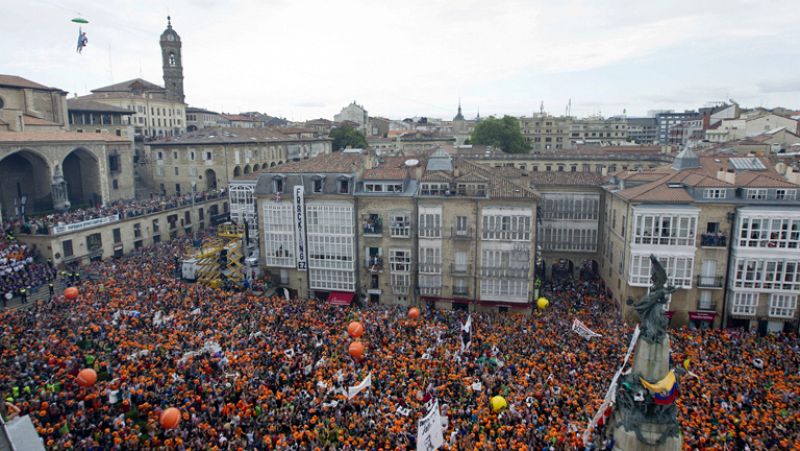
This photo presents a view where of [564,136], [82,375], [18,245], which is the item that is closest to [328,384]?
[82,375]

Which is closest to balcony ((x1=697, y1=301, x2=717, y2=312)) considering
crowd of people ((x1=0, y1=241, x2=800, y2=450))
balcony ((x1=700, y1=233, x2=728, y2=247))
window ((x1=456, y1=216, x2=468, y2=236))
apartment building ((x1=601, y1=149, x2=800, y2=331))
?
apartment building ((x1=601, y1=149, x2=800, y2=331))

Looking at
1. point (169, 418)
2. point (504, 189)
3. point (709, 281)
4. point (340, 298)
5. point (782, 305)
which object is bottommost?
point (340, 298)

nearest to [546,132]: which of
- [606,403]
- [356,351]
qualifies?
[356,351]

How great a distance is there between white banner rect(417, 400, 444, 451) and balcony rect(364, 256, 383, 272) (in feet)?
69.6

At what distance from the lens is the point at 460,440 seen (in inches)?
861

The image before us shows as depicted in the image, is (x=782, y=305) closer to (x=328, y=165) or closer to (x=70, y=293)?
(x=328, y=165)

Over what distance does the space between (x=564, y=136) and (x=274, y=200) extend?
92.3m

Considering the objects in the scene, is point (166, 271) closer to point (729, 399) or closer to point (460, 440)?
point (460, 440)

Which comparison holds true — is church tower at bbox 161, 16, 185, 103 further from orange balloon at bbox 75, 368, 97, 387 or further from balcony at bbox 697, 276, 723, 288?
balcony at bbox 697, 276, 723, 288

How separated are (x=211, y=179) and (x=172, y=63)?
4659cm

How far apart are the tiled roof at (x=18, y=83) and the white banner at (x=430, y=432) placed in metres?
61.5

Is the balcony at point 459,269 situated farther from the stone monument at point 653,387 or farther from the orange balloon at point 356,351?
the stone monument at point 653,387

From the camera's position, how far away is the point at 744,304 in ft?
120

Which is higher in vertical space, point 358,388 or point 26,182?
point 26,182
